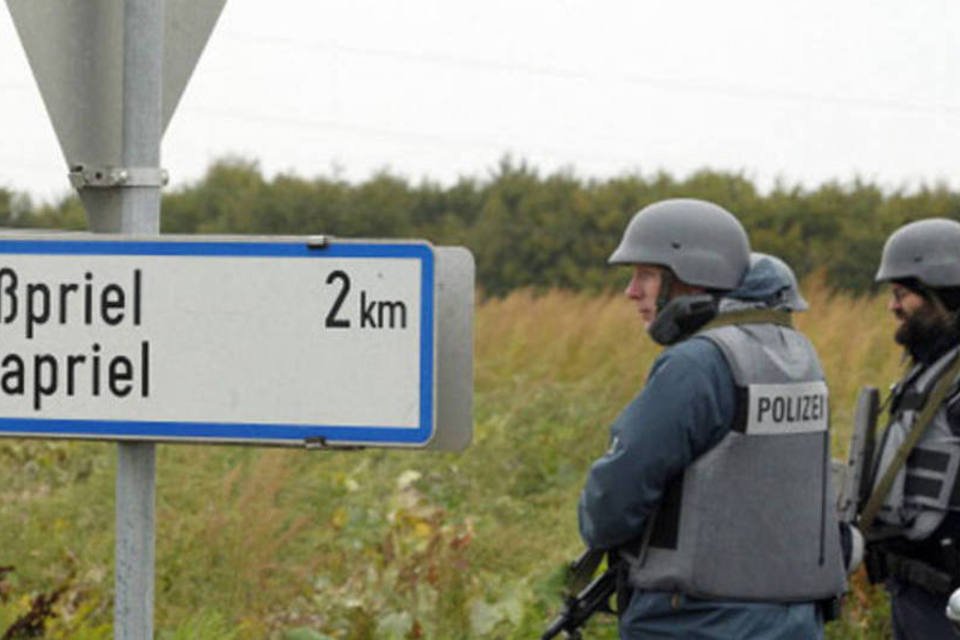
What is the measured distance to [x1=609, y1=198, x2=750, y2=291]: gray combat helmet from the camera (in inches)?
193

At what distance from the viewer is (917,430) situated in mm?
6059

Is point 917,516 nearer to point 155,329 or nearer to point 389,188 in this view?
point 155,329

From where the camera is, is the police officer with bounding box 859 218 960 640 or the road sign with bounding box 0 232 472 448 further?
the police officer with bounding box 859 218 960 640

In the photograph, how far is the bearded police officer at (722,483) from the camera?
14.9 feet

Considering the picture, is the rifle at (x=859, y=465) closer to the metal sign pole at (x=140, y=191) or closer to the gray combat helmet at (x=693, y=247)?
the gray combat helmet at (x=693, y=247)

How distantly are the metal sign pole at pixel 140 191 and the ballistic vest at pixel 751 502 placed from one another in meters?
1.66

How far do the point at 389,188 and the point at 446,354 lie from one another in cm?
3845

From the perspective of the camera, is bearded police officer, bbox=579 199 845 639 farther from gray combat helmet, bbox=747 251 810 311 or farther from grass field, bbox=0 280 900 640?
grass field, bbox=0 280 900 640

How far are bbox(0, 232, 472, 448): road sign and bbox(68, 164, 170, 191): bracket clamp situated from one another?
10cm

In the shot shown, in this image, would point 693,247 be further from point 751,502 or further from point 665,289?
point 751,502

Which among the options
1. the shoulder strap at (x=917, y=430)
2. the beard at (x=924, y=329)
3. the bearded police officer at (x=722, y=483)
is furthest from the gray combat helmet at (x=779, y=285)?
the beard at (x=924, y=329)

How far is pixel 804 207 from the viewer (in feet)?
117

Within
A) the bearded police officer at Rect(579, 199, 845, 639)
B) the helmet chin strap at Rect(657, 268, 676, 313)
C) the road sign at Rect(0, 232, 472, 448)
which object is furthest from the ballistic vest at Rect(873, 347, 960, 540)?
the road sign at Rect(0, 232, 472, 448)

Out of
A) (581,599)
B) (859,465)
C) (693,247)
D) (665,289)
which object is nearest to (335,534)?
(859,465)
